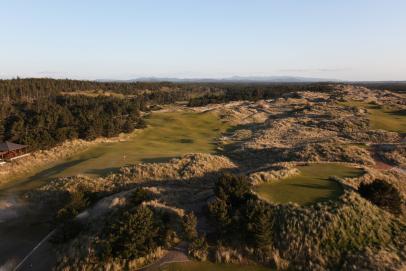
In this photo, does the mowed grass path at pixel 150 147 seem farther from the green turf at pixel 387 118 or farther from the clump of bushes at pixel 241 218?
the green turf at pixel 387 118

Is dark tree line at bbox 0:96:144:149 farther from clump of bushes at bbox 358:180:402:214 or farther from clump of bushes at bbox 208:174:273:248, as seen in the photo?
clump of bushes at bbox 358:180:402:214

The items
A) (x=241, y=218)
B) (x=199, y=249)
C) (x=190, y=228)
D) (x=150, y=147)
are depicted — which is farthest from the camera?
(x=150, y=147)

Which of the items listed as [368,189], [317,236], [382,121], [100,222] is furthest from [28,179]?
[382,121]

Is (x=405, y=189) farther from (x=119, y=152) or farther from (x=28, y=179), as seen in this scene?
(x=28, y=179)

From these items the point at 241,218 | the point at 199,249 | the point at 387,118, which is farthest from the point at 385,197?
the point at 387,118

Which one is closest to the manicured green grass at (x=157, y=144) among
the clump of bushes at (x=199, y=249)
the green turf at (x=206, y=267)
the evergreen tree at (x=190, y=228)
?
the evergreen tree at (x=190, y=228)

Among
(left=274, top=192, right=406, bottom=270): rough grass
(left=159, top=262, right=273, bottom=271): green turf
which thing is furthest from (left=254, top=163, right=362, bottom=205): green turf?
(left=159, top=262, right=273, bottom=271): green turf

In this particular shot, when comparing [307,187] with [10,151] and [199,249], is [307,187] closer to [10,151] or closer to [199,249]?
[199,249]
